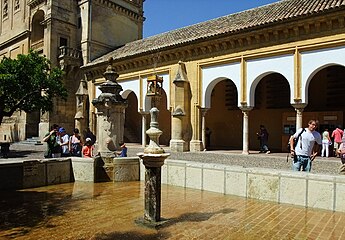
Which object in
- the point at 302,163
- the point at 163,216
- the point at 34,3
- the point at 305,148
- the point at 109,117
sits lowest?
the point at 163,216

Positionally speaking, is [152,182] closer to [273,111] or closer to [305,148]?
[305,148]

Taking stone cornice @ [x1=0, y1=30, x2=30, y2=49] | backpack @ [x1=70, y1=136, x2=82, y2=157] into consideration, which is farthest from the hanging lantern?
stone cornice @ [x1=0, y1=30, x2=30, y2=49]

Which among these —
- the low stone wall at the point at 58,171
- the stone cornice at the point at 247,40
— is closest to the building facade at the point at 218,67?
the stone cornice at the point at 247,40

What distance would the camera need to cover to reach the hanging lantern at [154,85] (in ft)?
57.7

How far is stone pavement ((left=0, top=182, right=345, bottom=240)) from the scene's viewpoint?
13.5 feet

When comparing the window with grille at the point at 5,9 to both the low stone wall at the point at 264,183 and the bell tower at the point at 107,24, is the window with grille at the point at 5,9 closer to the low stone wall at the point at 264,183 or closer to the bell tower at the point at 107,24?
the bell tower at the point at 107,24

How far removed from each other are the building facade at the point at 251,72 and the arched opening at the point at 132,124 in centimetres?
352

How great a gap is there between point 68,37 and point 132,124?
9.36 metres

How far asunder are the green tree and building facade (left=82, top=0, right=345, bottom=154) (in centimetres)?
658

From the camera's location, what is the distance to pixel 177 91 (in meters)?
17.3

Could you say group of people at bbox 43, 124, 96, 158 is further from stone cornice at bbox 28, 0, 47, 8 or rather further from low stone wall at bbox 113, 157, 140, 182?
stone cornice at bbox 28, 0, 47, 8

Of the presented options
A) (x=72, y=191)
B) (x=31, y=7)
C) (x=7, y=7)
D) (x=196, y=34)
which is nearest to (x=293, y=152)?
(x=72, y=191)

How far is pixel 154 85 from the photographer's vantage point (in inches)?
678

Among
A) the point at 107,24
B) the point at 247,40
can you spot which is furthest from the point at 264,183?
the point at 107,24
